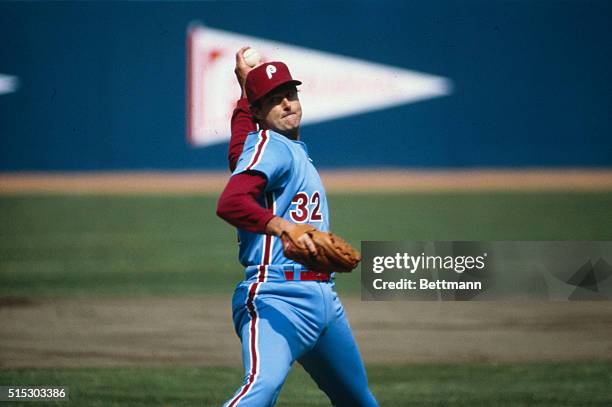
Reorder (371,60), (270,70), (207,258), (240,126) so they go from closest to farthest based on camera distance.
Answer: (270,70) → (240,126) → (207,258) → (371,60)

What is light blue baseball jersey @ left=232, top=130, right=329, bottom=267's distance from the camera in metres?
2.96

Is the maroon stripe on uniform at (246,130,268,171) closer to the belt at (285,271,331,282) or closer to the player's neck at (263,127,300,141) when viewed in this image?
the player's neck at (263,127,300,141)

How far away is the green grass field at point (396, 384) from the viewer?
186 inches

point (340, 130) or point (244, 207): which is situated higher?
point (340, 130)

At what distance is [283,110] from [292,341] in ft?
2.49

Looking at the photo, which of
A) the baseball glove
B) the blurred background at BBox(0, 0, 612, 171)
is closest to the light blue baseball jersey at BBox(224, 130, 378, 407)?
the baseball glove

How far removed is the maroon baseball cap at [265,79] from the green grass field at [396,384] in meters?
2.02

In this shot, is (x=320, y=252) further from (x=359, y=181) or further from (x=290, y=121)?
(x=359, y=181)

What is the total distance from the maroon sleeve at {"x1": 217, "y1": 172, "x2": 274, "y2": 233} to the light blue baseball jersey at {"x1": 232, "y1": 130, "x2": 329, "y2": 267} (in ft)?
0.30

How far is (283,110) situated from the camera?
317 centimetres

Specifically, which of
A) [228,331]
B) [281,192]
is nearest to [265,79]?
[281,192]

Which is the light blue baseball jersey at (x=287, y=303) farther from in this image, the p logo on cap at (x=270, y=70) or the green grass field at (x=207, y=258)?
the green grass field at (x=207, y=258)

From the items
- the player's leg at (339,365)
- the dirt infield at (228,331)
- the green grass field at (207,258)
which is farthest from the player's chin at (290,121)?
the dirt infield at (228,331)

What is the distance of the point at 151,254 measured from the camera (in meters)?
10.7
